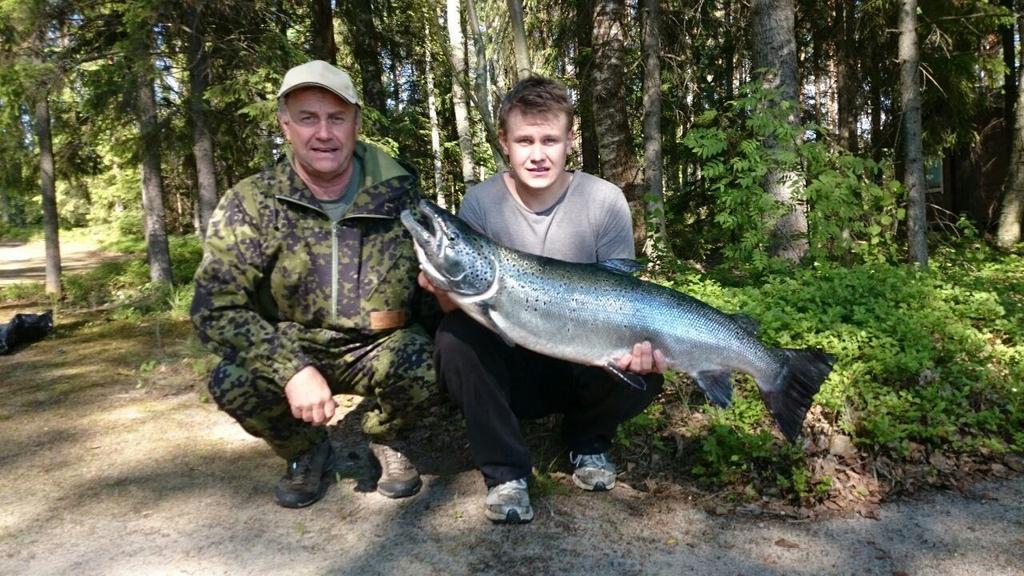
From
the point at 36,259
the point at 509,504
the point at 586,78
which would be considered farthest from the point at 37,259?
the point at 509,504

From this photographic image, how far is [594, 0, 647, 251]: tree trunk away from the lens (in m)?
9.48

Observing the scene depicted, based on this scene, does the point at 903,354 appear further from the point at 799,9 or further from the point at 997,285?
the point at 799,9

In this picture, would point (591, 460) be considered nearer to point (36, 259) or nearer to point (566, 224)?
point (566, 224)

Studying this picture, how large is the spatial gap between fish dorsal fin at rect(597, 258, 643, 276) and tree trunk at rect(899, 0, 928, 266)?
21.9ft

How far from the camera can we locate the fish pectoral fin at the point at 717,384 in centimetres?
312

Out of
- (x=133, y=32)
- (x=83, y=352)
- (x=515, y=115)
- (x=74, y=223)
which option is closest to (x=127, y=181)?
(x=74, y=223)

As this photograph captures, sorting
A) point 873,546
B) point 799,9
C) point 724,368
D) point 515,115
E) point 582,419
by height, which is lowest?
point 873,546

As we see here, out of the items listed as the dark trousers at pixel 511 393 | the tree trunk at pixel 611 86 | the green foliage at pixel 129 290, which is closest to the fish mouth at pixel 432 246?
the dark trousers at pixel 511 393

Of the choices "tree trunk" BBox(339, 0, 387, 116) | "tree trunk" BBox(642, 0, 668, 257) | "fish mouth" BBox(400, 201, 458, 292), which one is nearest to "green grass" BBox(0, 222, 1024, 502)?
"fish mouth" BBox(400, 201, 458, 292)

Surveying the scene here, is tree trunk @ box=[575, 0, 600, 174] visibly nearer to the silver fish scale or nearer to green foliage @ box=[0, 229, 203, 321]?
the silver fish scale

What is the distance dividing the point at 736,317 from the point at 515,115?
150cm

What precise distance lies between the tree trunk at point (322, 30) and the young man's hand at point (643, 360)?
30.4 feet

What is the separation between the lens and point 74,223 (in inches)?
1662

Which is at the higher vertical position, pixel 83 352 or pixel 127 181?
pixel 127 181
